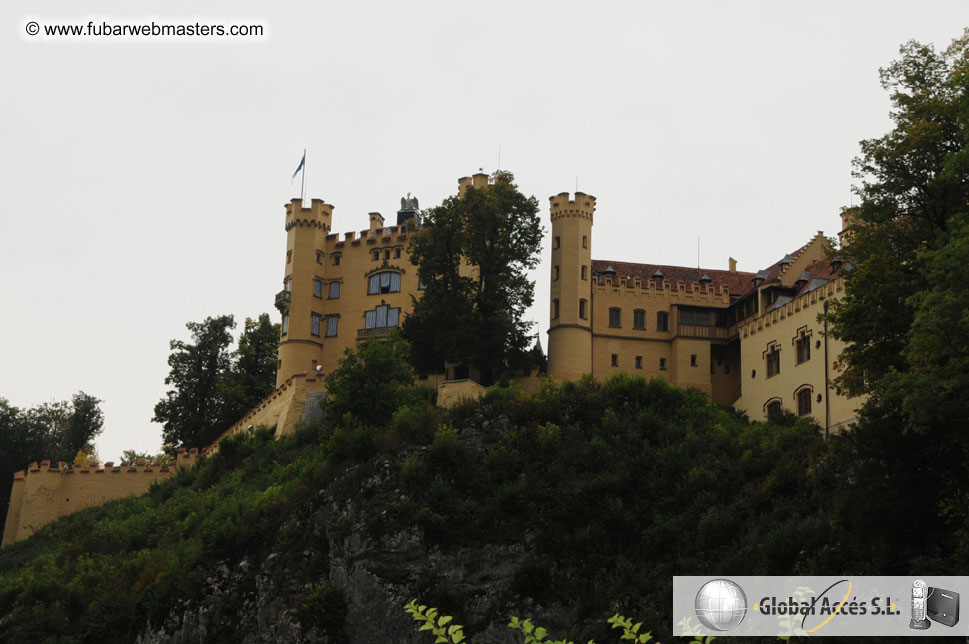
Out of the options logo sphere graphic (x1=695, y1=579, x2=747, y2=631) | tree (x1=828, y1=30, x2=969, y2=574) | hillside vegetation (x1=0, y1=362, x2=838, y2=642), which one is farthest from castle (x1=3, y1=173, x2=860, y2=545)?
logo sphere graphic (x1=695, y1=579, x2=747, y2=631)

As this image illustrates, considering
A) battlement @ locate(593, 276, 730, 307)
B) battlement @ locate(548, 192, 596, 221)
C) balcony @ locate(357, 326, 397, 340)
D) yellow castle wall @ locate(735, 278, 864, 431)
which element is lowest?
yellow castle wall @ locate(735, 278, 864, 431)

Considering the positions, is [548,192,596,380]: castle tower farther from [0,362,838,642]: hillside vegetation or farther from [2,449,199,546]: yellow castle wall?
[2,449,199,546]: yellow castle wall

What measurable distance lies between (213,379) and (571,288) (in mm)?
25180

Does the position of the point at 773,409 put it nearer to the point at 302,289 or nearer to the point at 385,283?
the point at 385,283

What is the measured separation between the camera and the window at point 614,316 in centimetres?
7009

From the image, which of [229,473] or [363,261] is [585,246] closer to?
[363,261]

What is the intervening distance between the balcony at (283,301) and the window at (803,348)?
3221 cm

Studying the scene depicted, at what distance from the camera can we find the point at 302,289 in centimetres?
7531

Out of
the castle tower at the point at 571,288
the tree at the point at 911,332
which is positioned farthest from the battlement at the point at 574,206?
the tree at the point at 911,332

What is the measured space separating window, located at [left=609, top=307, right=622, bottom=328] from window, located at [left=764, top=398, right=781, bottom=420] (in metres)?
11.2

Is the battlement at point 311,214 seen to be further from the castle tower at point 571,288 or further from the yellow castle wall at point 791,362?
the yellow castle wall at point 791,362

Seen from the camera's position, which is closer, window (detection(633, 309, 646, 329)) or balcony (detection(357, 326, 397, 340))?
window (detection(633, 309, 646, 329))

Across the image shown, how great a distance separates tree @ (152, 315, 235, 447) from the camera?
74.9 metres

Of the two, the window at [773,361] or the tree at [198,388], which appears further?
the tree at [198,388]
